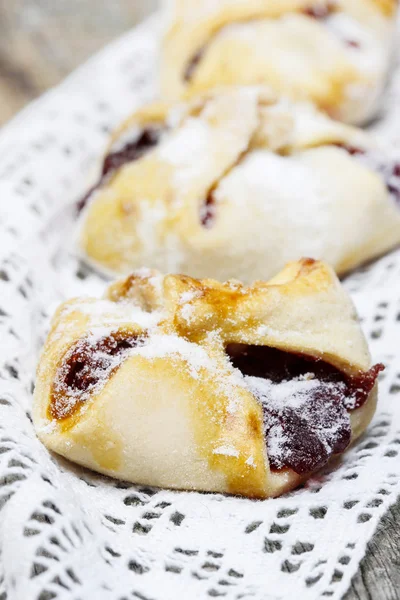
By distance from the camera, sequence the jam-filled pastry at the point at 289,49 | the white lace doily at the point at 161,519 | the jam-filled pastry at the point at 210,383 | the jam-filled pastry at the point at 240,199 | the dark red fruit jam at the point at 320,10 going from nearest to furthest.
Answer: the white lace doily at the point at 161,519 < the jam-filled pastry at the point at 210,383 < the jam-filled pastry at the point at 240,199 < the jam-filled pastry at the point at 289,49 < the dark red fruit jam at the point at 320,10

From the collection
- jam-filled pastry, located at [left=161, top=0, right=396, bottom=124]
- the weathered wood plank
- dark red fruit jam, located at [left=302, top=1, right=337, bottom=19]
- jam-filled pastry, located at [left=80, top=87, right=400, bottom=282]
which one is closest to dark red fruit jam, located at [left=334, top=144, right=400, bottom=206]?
jam-filled pastry, located at [left=80, top=87, right=400, bottom=282]

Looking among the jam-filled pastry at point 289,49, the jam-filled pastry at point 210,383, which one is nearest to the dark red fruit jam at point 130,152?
the jam-filled pastry at point 289,49

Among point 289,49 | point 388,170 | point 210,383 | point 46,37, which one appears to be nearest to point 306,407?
point 210,383

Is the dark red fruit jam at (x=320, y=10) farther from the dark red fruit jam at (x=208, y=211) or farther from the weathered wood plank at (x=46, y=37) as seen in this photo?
the weathered wood plank at (x=46, y=37)

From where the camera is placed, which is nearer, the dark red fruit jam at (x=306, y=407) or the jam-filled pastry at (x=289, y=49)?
the dark red fruit jam at (x=306, y=407)

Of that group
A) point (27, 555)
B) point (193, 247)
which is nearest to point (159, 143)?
point (193, 247)

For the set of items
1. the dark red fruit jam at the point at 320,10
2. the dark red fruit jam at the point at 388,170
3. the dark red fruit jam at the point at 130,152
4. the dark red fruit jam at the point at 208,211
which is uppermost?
the dark red fruit jam at the point at 130,152

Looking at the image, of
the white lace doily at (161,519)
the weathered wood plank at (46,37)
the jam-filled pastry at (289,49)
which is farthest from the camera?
the weathered wood plank at (46,37)
